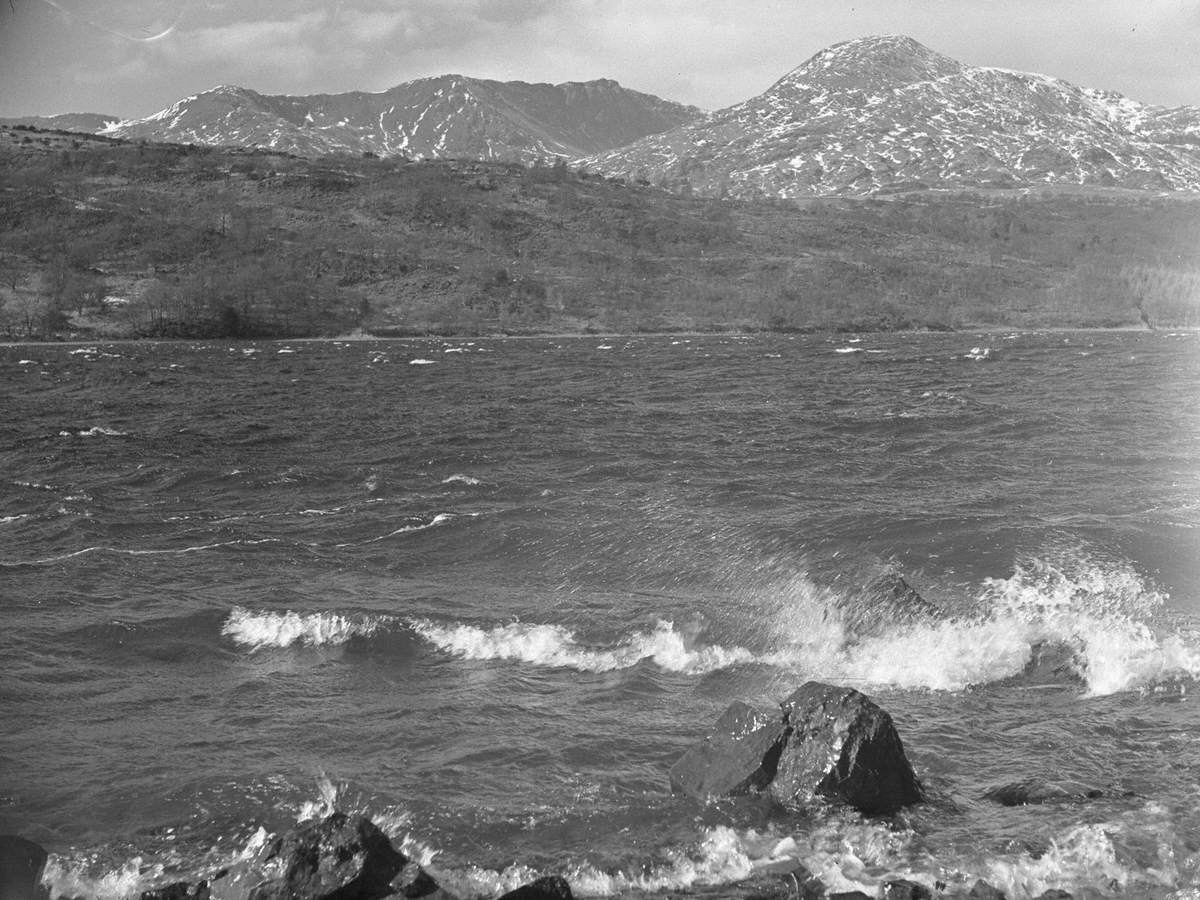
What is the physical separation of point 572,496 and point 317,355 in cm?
6910

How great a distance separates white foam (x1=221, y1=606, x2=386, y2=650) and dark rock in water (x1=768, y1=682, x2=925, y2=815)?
8066 millimetres

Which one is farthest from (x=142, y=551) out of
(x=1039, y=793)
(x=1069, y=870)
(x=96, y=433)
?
(x=96, y=433)

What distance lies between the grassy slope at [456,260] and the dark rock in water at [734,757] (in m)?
113

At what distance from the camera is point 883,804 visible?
1133 centimetres

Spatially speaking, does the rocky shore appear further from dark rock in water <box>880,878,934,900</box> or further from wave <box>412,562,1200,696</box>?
wave <box>412,562,1200,696</box>

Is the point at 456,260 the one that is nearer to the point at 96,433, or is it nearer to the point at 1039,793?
the point at 96,433

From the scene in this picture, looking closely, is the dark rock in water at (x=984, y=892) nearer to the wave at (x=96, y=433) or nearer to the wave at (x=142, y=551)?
the wave at (x=142, y=551)

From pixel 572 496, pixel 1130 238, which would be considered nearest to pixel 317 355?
pixel 572 496

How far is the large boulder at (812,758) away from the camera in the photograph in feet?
37.5

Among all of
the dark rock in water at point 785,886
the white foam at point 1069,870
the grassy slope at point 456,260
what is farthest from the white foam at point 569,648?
the grassy slope at point 456,260

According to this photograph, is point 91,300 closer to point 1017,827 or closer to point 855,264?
point 855,264

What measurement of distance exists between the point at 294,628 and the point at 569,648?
4292mm

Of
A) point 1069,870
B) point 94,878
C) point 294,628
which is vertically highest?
point 294,628

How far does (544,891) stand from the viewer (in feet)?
30.8
